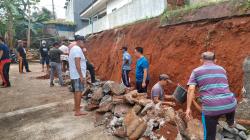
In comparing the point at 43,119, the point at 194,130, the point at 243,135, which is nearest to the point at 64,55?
the point at 43,119

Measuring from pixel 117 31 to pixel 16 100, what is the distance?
236 inches

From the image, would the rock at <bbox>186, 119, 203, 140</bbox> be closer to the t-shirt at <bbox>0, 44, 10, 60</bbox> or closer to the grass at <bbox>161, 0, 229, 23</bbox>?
the grass at <bbox>161, 0, 229, 23</bbox>

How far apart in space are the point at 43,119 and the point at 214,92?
4.50 m

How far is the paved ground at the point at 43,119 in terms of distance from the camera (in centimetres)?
566

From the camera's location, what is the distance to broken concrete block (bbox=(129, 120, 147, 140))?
5.02 metres

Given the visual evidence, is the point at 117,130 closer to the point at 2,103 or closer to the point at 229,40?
the point at 229,40

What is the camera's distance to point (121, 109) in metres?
6.32

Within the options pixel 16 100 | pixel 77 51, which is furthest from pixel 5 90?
pixel 77 51

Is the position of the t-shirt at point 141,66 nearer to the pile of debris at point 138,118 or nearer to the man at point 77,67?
the pile of debris at point 138,118

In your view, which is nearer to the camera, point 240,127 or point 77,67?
point 240,127

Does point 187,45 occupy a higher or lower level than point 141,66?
higher

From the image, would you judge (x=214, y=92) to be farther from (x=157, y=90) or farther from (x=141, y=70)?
(x=141, y=70)

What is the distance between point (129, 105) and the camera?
21.0 ft

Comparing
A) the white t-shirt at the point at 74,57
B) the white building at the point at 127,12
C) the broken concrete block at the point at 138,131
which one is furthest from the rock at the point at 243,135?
the white building at the point at 127,12
